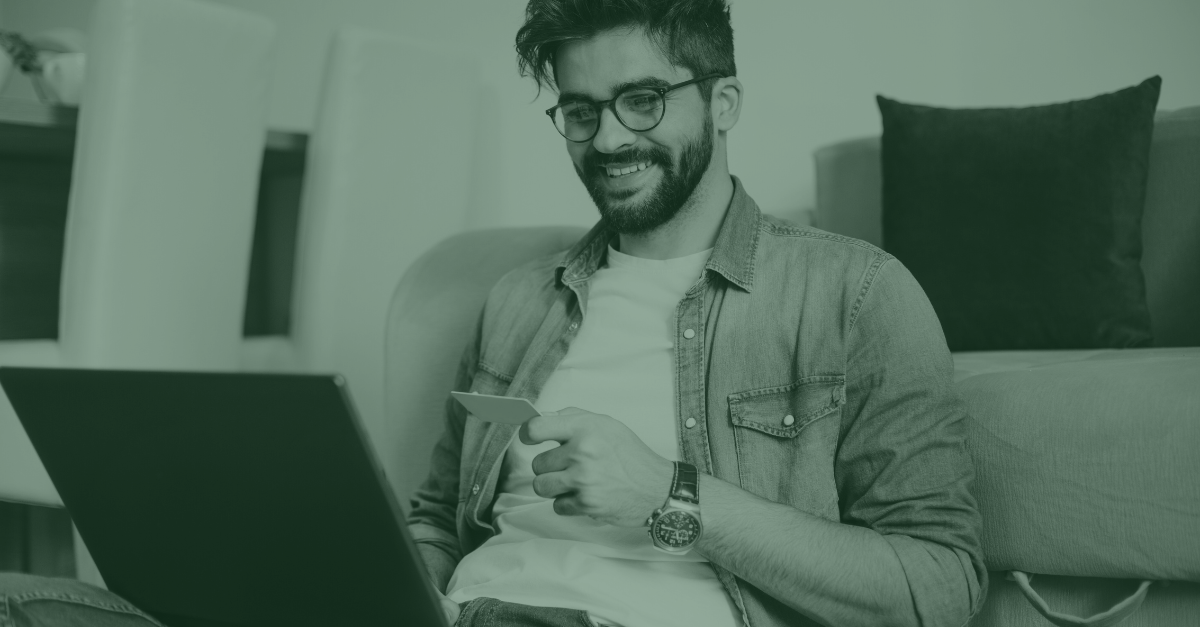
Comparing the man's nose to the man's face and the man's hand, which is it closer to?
the man's face

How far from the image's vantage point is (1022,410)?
106 cm

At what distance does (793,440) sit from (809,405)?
0.13 ft

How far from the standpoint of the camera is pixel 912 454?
37.9 inches

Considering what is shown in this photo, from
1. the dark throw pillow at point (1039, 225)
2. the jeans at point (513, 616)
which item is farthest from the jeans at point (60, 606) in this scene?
the dark throw pillow at point (1039, 225)

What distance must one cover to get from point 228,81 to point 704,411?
1550 millimetres

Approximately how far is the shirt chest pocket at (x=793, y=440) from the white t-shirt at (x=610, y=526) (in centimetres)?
8

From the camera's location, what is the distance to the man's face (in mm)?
1176

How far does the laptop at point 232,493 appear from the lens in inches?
29.7

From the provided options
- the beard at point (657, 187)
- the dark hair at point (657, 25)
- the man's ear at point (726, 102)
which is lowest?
the beard at point (657, 187)

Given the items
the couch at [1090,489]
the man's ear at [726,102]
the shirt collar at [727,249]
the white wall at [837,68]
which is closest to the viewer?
→ the couch at [1090,489]

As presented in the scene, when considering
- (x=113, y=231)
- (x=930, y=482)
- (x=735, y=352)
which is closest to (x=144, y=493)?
(x=735, y=352)

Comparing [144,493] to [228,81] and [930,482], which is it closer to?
[930,482]

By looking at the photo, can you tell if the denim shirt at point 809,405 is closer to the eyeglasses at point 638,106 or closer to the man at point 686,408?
the man at point 686,408

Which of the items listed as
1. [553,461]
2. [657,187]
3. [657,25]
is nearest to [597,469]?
[553,461]
